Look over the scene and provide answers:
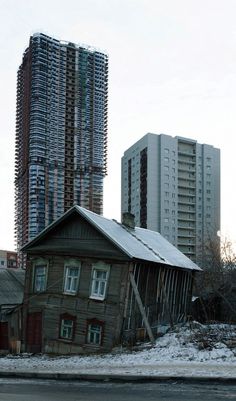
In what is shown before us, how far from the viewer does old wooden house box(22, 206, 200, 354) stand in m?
27.9

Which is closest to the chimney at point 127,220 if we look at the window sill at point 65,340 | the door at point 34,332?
the door at point 34,332

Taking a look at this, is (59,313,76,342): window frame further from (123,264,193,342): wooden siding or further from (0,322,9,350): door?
(0,322,9,350): door

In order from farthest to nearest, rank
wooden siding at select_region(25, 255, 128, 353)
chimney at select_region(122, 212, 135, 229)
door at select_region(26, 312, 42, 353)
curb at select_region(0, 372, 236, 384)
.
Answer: chimney at select_region(122, 212, 135, 229) < door at select_region(26, 312, 42, 353) < wooden siding at select_region(25, 255, 128, 353) < curb at select_region(0, 372, 236, 384)

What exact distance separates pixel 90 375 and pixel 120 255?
11543mm

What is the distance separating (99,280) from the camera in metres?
28.7

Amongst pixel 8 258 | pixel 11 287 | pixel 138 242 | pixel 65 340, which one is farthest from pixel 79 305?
pixel 8 258

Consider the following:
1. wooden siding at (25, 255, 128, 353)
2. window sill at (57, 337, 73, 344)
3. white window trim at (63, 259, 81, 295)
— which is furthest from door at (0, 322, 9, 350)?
white window trim at (63, 259, 81, 295)

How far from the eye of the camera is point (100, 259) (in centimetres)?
2877

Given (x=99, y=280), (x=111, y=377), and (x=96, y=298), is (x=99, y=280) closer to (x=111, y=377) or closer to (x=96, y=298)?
(x=96, y=298)

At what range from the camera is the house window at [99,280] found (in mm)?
28516

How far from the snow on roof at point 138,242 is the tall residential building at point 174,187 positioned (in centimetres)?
8523

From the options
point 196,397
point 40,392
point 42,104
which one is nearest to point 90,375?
point 40,392

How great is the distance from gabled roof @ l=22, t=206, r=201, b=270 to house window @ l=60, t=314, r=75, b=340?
4.49 metres

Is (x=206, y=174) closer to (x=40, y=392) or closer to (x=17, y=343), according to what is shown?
(x=17, y=343)
